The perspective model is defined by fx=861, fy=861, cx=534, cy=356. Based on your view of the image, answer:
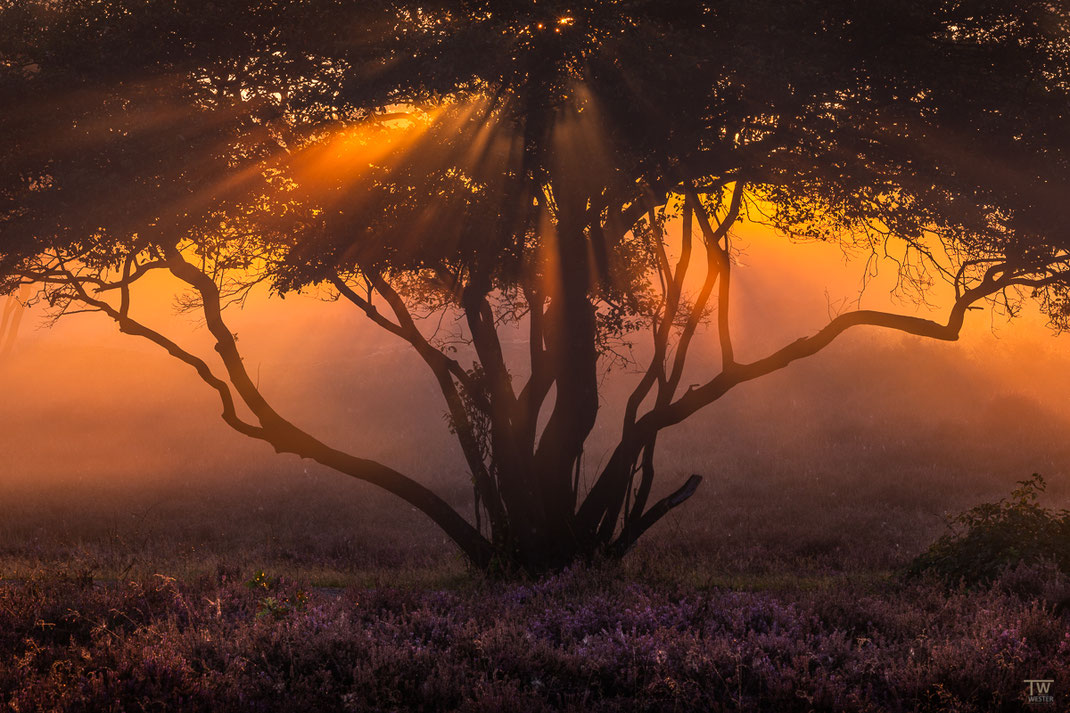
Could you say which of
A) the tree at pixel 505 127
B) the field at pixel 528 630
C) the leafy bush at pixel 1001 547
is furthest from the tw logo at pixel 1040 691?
the tree at pixel 505 127

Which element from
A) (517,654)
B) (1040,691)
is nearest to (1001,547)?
(1040,691)

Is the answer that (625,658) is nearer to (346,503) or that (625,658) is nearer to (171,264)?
(171,264)

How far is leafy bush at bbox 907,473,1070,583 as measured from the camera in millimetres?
10141

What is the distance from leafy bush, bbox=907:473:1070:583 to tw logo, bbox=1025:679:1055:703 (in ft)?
14.8

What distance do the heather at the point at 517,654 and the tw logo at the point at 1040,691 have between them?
0.42 feet

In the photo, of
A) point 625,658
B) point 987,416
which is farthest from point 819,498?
point 625,658

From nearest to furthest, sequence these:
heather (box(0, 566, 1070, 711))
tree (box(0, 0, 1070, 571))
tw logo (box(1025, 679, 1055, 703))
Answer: tw logo (box(1025, 679, 1055, 703)), heather (box(0, 566, 1070, 711)), tree (box(0, 0, 1070, 571))

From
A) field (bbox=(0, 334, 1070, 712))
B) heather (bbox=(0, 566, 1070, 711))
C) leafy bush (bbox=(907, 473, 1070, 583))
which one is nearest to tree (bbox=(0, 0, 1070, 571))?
leafy bush (bbox=(907, 473, 1070, 583))

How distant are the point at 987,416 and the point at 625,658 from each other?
2830 cm

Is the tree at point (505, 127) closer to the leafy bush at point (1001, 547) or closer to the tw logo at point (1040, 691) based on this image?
the leafy bush at point (1001, 547)

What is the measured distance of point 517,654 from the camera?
6.21m

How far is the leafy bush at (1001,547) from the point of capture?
1014 centimetres

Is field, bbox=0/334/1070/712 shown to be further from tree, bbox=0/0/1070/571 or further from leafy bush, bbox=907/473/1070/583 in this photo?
tree, bbox=0/0/1070/571

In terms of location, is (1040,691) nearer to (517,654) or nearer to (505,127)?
(517,654)
